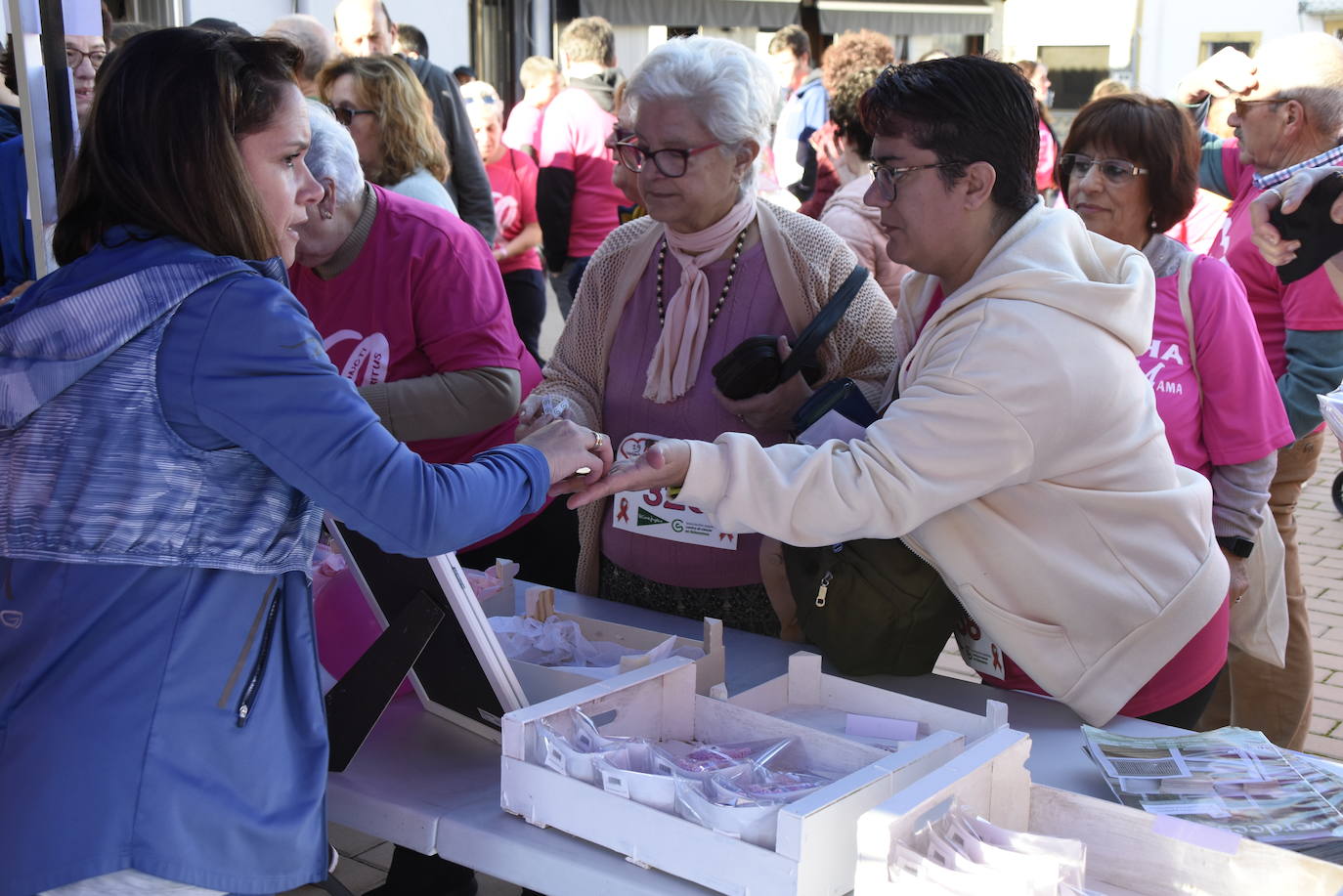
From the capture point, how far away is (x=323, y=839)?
1539 mm

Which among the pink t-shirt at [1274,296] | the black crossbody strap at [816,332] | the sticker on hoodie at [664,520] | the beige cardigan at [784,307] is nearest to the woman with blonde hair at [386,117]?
the beige cardigan at [784,307]

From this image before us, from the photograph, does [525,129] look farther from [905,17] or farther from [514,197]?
[905,17]

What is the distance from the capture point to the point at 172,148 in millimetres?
1430

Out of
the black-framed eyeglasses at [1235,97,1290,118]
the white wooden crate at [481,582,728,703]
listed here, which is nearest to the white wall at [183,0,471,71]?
the black-framed eyeglasses at [1235,97,1290,118]

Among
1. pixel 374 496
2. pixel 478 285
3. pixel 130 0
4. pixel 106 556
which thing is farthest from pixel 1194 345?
pixel 130 0

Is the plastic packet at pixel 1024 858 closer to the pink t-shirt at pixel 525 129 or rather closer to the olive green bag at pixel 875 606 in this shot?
the olive green bag at pixel 875 606

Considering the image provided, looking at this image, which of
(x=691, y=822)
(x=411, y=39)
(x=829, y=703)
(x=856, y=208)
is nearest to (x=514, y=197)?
(x=411, y=39)

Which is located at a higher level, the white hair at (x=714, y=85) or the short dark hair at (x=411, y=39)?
the short dark hair at (x=411, y=39)

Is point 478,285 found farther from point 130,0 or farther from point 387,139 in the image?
point 130,0

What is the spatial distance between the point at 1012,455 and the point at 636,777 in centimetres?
76

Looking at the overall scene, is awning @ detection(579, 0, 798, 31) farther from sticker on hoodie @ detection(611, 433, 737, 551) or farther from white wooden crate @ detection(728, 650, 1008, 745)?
white wooden crate @ detection(728, 650, 1008, 745)

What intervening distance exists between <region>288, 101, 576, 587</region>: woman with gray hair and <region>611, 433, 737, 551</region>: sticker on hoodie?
0.38 metres

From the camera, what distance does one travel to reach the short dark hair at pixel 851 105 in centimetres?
448

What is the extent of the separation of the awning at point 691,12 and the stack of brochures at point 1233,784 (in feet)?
50.1
